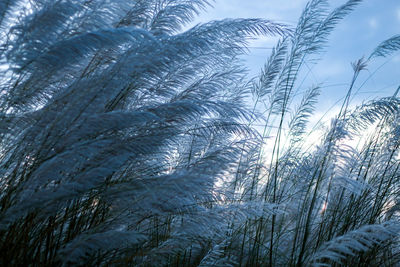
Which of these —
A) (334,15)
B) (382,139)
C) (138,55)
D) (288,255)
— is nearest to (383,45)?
(334,15)

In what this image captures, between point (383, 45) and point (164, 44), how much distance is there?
73.1 inches

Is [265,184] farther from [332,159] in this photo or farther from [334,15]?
[334,15]

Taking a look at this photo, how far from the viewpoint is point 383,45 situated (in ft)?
11.1

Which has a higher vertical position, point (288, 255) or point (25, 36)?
point (25, 36)

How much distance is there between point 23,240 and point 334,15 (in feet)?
8.42

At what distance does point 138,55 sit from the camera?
2.40 m

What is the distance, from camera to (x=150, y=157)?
268cm

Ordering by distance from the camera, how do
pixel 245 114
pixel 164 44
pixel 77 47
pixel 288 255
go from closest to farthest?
1. pixel 77 47
2. pixel 245 114
3. pixel 164 44
4. pixel 288 255

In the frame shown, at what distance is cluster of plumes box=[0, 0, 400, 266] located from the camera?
6.57 feet

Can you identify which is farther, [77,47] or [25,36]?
[25,36]

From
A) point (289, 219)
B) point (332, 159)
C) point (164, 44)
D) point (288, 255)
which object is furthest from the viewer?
point (289, 219)

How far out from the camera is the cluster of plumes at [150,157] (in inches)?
78.9

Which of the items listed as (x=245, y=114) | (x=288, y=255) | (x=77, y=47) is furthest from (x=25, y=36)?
(x=288, y=255)

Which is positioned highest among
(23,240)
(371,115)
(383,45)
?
(383,45)
